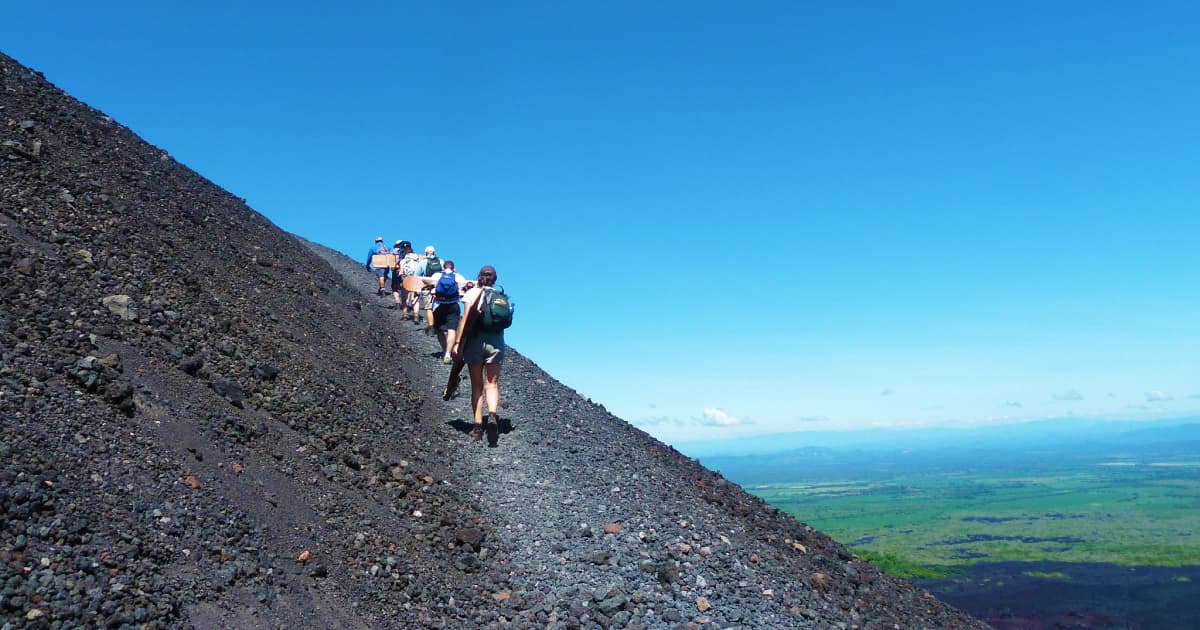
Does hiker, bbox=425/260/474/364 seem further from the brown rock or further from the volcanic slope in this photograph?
the brown rock

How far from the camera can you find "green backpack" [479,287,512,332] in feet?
38.8

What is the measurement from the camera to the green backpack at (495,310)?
1184cm

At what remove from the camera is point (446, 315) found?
15383mm

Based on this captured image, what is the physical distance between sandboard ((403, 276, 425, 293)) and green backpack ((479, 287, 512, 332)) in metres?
10.0

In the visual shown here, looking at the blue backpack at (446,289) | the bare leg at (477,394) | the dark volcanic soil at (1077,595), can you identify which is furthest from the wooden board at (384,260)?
the dark volcanic soil at (1077,595)

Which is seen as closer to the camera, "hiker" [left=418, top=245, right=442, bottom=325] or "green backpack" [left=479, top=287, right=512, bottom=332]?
"green backpack" [left=479, top=287, right=512, bottom=332]

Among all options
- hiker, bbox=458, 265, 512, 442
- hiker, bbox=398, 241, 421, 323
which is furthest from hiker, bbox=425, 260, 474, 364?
hiker, bbox=398, 241, 421, 323

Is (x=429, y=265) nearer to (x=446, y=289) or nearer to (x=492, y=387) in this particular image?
(x=446, y=289)

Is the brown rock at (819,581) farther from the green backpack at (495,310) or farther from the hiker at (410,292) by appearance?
the hiker at (410,292)

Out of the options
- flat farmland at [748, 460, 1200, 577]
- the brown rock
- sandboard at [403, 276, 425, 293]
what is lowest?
flat farmland at [748, 460, 1200, 577]

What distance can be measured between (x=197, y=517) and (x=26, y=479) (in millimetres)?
1263

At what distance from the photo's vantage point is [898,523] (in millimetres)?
124625

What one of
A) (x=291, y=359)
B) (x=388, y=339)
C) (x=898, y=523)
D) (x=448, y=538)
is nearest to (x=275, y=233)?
(x=388, y=339)

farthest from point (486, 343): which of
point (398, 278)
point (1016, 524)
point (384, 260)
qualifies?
point (1016, 524)
